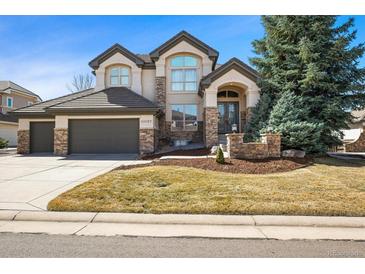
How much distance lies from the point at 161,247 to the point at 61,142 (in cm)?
1401

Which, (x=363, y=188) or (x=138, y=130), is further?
(x=138, y=130)

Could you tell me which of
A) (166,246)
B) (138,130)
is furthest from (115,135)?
(166,246)

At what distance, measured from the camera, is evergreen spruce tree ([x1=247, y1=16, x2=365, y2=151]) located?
12.6m

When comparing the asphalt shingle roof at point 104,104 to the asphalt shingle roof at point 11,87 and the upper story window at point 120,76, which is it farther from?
the asphalt shingle roof at point 11,87

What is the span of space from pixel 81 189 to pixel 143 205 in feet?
7.09

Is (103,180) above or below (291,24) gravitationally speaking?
below

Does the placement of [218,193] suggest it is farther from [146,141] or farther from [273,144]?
[146,141]

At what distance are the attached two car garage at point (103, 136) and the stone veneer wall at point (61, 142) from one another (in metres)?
0.24

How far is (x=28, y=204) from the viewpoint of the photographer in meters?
5.88

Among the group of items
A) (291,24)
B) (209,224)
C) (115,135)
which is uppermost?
(291,24)

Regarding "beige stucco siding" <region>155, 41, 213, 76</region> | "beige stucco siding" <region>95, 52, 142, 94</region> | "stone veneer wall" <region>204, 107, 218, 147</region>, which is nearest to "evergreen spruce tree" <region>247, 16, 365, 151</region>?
"stone veneer wall" <region>204, 107, 218, 147</region>

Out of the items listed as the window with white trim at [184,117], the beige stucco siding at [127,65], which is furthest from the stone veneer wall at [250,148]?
the beige stucco siding at [127,65]

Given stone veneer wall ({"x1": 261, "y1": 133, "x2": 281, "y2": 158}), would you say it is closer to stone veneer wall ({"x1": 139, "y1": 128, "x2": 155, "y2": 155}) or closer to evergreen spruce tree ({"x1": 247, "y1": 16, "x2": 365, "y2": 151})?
evergreen spruce tree ({"x1": 247, "y1": 16, "x2": 365, "y2": 151})

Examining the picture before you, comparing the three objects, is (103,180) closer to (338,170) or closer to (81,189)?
(81,189)
